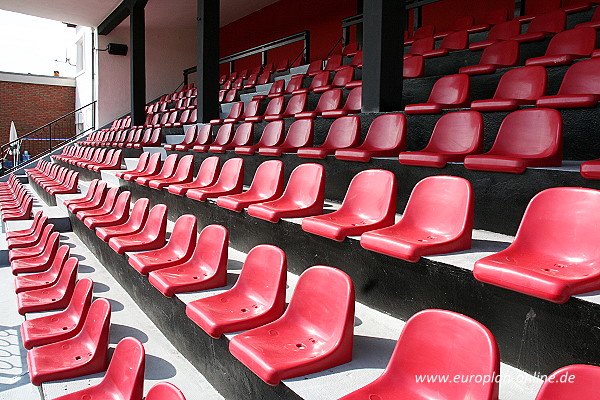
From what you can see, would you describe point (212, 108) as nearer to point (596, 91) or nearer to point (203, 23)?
point (203, 23)

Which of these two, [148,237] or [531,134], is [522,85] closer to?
[531,134]

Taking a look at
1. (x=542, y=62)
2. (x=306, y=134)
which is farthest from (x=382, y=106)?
(x=542, y=62)

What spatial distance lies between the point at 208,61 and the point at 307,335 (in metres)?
4.75

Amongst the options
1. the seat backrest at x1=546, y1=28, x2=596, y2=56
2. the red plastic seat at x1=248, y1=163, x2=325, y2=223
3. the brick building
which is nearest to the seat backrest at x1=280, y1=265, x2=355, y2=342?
the red plastic seat at x1=248, y1=163, x2=325, y2=223

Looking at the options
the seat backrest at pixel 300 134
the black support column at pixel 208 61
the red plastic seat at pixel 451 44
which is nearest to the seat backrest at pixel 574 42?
the red plastic seat at pixel 451 44

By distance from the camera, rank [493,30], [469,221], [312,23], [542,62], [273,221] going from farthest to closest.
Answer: [312,23], [493,30], [542,62], [273,221], [469,221]

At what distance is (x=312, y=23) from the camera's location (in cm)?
816

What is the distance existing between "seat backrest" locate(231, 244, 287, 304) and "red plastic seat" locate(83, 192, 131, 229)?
162cm

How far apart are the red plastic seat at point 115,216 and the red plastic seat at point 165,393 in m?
2.13

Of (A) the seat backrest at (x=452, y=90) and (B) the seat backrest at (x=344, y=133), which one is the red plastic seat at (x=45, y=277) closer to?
(B) the seat backrest at (x=344, y=133)

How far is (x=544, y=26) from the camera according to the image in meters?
3.43

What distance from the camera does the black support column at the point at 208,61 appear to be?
545cm

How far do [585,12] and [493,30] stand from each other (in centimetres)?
63

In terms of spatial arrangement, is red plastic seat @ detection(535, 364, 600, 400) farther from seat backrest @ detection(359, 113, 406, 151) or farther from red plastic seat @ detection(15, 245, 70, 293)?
red plastic seat @ detection(15, 245, 70, 293)
